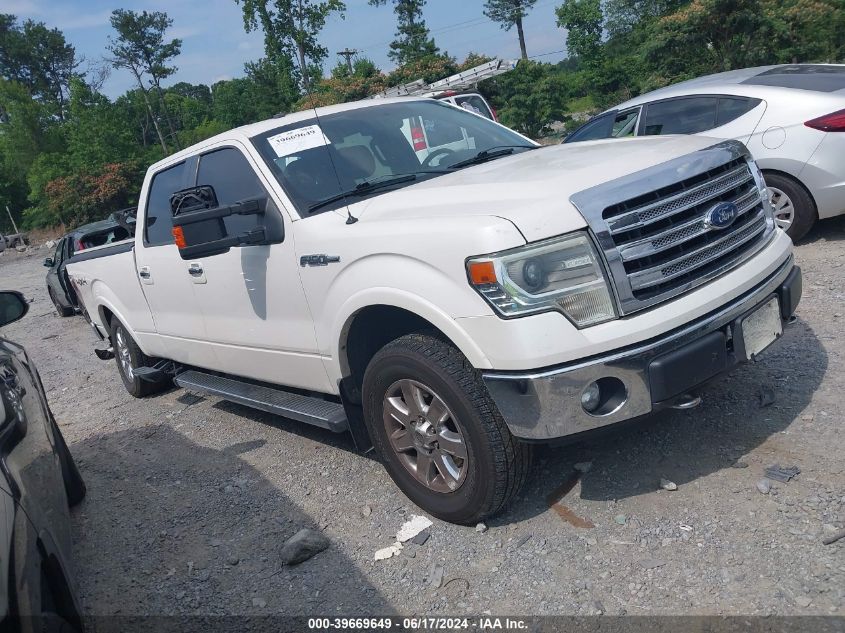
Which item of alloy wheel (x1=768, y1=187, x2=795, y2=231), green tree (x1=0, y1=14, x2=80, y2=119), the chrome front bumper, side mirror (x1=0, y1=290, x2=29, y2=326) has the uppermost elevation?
green tree (x1=0, y1=14, x2=80, y2=119)

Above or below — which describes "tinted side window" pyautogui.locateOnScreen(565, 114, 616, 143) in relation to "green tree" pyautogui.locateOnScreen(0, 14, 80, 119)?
below

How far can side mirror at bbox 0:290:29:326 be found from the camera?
340cm

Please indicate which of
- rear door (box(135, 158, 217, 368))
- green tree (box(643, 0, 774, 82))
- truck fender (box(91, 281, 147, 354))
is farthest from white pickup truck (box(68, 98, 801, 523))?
green tree (box(643, 0, 774, 82))

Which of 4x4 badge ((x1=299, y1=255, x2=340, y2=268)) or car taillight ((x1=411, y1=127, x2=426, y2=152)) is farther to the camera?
car taillight ((x1=411, y1=127, x2=426, y2=152))

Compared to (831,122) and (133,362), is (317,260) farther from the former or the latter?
(831,122)

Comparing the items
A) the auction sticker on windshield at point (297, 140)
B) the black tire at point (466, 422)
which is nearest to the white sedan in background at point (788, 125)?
the auction sticker on windshield at point (297, 140)

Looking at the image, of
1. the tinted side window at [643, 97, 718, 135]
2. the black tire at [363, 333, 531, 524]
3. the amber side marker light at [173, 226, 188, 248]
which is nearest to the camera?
the black tire at [363, 333, 531, 524]

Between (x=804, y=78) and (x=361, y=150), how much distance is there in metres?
4.65

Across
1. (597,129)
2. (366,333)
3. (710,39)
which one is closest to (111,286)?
(366,333)

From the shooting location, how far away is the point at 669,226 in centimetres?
298

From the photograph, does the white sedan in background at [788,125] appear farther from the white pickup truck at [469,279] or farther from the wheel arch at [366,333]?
the wheel arch at [366,333]

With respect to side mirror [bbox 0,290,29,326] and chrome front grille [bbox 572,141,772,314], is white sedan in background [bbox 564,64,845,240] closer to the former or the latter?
chrome front grille [bbox 572,141,772,314]

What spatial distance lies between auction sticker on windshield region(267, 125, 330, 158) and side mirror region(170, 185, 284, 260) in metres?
0.38

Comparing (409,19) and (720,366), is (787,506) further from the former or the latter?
(409,19)
